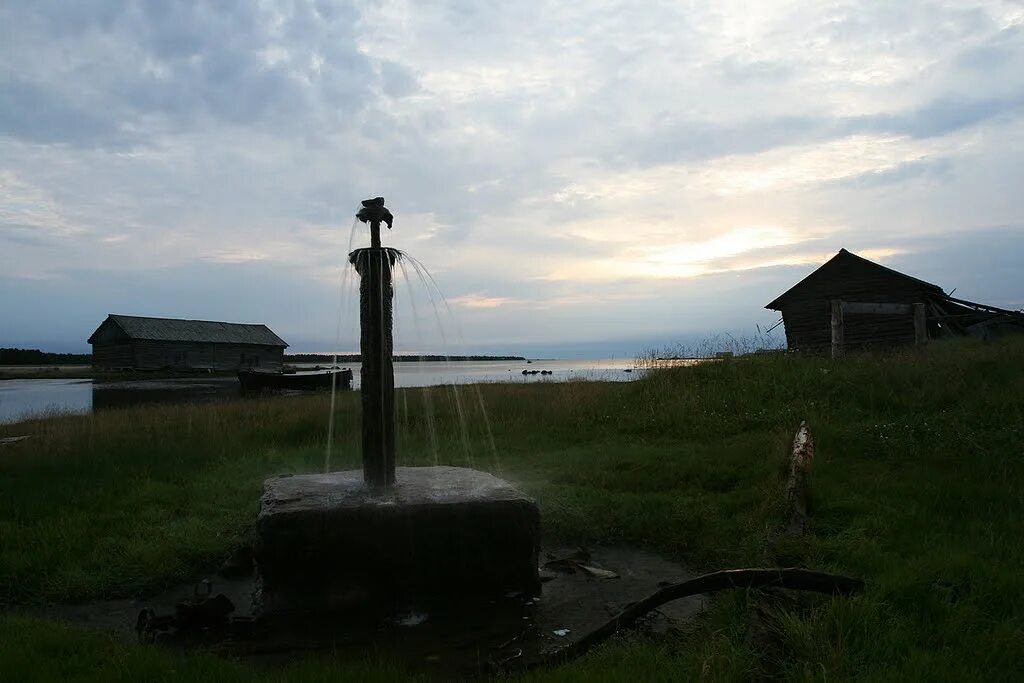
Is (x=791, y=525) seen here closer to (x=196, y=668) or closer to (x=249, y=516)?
(x=196, y=668)

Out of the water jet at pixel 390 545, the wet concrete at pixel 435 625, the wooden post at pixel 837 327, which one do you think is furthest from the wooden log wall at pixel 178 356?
the water jet at pixel 390 545

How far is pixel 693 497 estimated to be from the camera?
748 centimetres

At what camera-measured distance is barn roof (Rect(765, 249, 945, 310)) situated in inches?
856

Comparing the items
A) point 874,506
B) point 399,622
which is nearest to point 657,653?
point 399,622

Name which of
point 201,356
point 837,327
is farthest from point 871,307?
point 201,356

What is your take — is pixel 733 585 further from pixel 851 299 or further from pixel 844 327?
pixel 851 299

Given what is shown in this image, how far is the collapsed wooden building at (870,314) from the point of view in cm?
2066

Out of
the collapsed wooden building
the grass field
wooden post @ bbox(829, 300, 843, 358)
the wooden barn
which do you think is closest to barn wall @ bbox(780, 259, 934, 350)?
the collapsed wooden building

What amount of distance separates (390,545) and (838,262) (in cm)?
2336

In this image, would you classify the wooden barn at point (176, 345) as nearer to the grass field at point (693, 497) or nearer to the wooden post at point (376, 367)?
the grass field at point (693, 497)

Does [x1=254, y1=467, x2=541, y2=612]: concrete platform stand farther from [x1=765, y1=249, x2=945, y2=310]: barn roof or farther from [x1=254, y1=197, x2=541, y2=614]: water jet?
[x1=765, y1=249, x2=945, y2=310]: barn roof

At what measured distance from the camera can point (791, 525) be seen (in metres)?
5.39

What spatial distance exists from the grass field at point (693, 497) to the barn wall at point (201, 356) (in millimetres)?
39178

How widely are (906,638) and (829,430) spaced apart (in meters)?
6.14
